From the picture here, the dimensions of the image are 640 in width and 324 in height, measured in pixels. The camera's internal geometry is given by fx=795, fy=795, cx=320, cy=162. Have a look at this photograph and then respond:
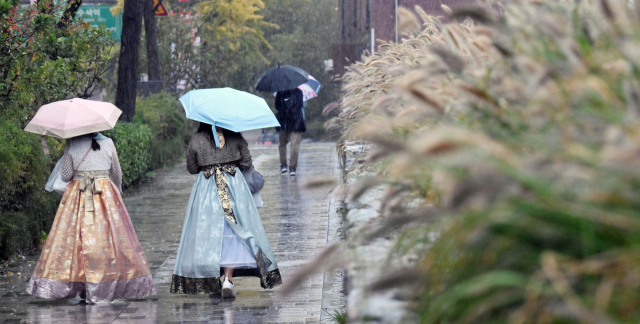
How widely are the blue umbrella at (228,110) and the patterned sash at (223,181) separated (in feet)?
0.72

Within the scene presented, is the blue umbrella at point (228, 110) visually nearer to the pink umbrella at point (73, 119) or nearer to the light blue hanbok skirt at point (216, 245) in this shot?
the light blue hanbok skirt at point (216, 245)

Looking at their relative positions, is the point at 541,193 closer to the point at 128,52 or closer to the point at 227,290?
the point at 227,290

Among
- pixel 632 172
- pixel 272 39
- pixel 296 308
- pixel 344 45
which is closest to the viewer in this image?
pixel 632 172

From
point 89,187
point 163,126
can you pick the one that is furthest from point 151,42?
point 89,187

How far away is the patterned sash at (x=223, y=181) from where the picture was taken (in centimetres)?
686

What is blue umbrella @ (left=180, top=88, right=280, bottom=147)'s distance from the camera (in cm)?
674

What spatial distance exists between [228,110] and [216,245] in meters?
1.16

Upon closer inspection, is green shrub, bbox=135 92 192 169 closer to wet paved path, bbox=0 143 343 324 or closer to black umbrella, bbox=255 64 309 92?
black umbrella, bbox=255 64 309 92

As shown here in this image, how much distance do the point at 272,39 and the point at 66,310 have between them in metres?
56.2

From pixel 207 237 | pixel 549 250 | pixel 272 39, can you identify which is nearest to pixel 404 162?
pixel 549 250

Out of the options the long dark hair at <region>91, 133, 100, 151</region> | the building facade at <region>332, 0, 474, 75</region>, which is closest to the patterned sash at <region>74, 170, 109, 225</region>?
the long dark hair at <region>91, 133, 100, 151</region>

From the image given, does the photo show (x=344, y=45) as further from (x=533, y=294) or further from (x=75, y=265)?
(x=533, y=294)

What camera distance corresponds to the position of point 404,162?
148 centimetres

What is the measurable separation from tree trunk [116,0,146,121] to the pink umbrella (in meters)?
7.13
